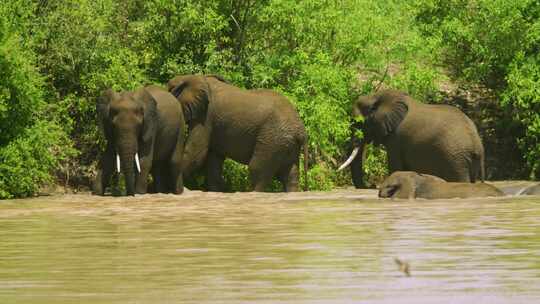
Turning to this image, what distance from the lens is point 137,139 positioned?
2228 centimetres

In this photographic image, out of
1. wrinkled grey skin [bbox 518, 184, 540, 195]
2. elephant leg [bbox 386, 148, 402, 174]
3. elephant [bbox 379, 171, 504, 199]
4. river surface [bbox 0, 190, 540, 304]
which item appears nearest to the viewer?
river surface [bbox 0, 190, 540, 304]

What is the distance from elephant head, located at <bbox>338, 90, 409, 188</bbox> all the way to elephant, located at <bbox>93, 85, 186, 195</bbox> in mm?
3163

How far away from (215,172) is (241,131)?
80 cm

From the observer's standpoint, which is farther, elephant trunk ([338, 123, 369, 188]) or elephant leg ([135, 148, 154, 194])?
elephant trunk ([338, 123, 369, 188])

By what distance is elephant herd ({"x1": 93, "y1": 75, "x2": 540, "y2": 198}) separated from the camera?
2230 cm

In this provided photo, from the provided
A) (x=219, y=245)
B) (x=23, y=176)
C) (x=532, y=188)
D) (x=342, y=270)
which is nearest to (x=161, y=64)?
(x=23, y=176)

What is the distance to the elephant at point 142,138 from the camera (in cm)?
2192

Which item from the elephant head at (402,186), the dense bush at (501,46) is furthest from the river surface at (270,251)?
the dense bush at (501,46)

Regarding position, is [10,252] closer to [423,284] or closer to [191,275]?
[191,275]

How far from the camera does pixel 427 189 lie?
2131 cm

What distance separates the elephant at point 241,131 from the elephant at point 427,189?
292cm

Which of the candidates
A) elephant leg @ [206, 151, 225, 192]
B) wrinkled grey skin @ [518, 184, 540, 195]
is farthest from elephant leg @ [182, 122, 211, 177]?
wrinkled grey skin @ [518, 184, 540, 195]

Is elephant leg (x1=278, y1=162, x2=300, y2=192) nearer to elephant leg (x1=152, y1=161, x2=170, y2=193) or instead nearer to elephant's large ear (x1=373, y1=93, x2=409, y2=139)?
elephant's large ear (x1=373, y1=93, x2=409, y2=139)

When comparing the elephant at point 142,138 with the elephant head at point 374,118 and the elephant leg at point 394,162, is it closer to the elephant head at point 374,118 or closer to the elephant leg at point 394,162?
the elephant head at point 374,118
